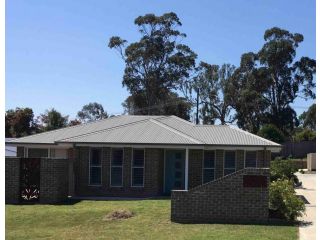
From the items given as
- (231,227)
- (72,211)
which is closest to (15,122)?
(72,211)

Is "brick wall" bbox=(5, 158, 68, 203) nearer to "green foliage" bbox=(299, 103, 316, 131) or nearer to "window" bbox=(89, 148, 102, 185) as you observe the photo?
"window" bbox=(89, 148, 102, 185)

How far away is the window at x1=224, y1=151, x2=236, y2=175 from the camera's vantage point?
2283 cm

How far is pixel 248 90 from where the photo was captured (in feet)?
198

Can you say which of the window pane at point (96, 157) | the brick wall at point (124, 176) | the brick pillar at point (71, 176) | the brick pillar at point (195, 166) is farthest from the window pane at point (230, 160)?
the brick pillar at point (71, 176)

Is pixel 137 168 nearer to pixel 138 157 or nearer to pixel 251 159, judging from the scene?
pixel 138 157

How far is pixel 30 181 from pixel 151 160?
516cm

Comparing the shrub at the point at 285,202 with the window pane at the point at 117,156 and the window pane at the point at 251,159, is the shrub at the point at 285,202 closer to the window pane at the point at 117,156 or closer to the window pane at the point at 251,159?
the window pane at the point at 251,159

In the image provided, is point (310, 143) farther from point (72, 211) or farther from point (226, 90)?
point (72, 211)

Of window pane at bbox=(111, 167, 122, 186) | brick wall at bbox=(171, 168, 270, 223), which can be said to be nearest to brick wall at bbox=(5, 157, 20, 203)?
window pane at bbox=(111, 167, 122, 186)

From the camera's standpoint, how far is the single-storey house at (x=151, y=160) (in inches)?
872

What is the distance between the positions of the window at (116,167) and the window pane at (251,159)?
5383 millimetres

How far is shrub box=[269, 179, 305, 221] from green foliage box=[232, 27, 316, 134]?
45.6m

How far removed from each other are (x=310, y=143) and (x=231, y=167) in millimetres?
39696

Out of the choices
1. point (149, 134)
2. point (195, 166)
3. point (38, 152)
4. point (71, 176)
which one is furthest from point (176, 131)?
point (38, 152)
